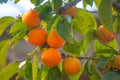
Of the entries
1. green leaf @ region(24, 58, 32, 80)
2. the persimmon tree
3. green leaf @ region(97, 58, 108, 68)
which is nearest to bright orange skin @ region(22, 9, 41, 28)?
the persimmon tree

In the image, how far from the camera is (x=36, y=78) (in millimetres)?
802

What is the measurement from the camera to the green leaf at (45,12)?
0.74 m

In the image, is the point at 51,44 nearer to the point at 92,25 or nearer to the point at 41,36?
the point at 41,36

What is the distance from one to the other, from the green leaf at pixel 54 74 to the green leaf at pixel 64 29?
0.59ft

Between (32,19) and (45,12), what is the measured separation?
4 cm

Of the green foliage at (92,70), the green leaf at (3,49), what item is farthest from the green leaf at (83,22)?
the green leaf at (3,49)

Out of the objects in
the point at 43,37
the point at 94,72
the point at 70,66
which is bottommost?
the point at 94,72

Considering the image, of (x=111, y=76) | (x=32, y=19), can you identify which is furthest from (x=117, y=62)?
(x=32, y=19)

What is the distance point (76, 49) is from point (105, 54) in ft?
0.36

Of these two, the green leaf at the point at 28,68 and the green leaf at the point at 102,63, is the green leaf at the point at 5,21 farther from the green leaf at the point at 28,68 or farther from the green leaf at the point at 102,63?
the green leaf at the point at 102,63

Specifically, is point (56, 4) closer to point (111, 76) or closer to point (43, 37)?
point (43, 37)

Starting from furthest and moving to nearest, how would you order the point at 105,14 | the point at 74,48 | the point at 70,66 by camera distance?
the point at 74,48
the point at 70,66
the point at 105,14

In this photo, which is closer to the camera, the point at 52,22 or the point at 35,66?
the point at 52,22

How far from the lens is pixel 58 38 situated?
744 mm
